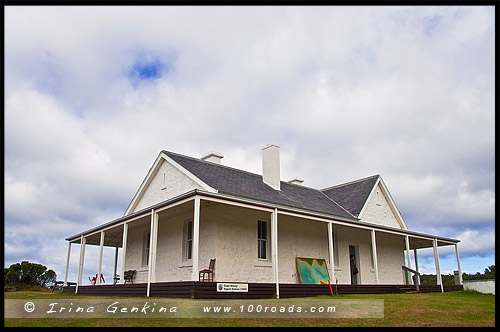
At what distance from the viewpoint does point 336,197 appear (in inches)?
888

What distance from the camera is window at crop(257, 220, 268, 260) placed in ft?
51.5

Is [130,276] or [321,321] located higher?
[130,276]

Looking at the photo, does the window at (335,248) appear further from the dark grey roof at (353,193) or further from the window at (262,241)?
the window at (262,241)

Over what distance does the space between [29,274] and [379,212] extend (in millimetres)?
21591

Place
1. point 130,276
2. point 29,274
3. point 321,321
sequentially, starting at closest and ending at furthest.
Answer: point 321,321 → point 130,276 → point 29,274

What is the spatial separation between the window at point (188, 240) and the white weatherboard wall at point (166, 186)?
1290 mm

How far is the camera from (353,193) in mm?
21906

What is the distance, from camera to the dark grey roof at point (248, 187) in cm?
1570

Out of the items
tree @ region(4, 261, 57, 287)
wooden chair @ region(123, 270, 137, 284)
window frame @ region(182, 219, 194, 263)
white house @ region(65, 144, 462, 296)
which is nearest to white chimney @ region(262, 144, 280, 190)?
white house @ region(65, 144, 462, 296)

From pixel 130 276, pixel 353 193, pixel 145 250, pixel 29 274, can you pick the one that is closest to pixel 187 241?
pixel 145 250

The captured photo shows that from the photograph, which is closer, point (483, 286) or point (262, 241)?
point (262, 241)

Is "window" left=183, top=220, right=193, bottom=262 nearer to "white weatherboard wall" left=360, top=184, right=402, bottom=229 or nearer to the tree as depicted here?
"white weatherboard wall" left=360, top=184, right=402, bottom=229

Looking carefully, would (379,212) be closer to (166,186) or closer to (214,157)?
(214,157)

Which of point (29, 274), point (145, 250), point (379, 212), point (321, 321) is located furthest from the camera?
point (29, 274)
